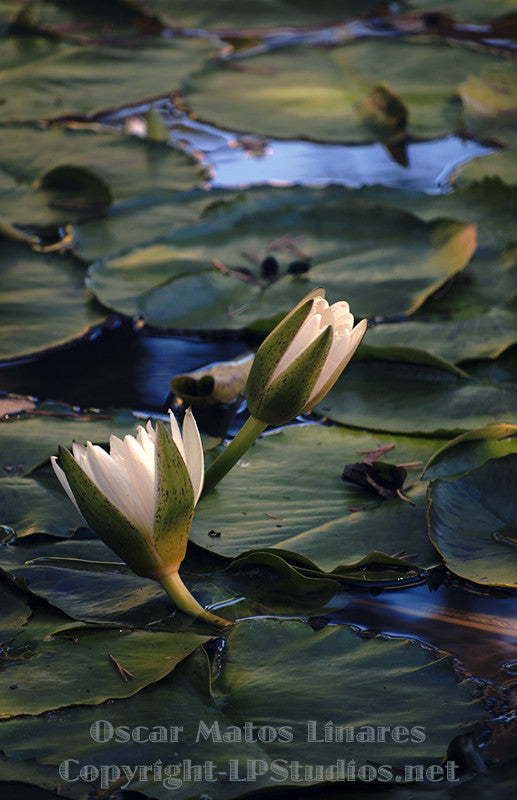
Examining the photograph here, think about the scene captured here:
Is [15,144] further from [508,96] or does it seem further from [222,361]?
[508,96]

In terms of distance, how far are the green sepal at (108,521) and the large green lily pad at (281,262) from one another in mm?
776

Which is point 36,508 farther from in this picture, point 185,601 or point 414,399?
point 414,399

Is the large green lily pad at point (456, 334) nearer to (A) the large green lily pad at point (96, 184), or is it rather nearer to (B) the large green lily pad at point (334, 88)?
(A) the large green lily pad at point (96, 184)

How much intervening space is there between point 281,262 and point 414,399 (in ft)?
1.82

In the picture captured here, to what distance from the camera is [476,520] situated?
3.79 feet

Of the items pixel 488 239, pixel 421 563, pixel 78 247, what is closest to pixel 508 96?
pixel 488 239

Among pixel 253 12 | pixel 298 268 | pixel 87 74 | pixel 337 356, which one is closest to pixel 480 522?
pixel 337 356

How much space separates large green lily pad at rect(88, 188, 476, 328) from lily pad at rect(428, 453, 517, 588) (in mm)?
576

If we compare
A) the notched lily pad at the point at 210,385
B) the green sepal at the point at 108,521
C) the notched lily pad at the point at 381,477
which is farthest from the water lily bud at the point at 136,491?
the notched lily pad at the point at 210,385

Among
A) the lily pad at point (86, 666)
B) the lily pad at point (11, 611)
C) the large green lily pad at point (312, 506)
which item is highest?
the large green lily pad at point (312, 506)

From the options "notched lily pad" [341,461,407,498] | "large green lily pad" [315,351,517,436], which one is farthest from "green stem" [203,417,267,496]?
"large green lily pad" [315,351,517,436]

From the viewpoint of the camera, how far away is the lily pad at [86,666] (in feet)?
3.02

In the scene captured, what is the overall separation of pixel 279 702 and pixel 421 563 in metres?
0.31

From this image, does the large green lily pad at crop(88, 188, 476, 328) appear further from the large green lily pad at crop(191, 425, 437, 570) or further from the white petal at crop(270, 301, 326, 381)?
the white petal at crop(270, 301, 326, 381)
